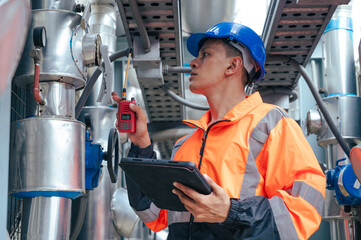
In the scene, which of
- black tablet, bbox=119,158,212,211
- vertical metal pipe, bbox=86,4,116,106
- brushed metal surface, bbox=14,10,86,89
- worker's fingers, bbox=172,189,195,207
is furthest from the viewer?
vertical metal pipe, bbox=86,4,116,106

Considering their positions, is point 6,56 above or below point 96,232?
above

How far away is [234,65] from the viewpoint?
1.83m

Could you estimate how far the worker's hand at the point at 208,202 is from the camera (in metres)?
1.30

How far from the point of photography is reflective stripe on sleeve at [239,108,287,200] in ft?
4.91

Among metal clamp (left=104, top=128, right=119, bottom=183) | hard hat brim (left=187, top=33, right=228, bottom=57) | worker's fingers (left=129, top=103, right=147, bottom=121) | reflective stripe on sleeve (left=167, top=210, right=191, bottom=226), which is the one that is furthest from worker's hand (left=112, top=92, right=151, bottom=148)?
metal clamp (left=104, top=128, right=119, bottom=183)

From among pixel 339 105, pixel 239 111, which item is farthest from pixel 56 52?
pixel 339 105

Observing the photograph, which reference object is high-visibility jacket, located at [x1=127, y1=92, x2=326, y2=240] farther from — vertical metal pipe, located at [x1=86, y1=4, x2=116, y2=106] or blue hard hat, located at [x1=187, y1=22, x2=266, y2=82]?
vertical metal pipe, located at [x1=86, y1=4, x2=116, y2=106]

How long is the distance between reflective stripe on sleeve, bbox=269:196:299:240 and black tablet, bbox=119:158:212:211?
221mm

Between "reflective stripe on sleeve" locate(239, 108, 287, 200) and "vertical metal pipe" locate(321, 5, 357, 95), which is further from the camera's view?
"vertical metal pipe" locate(321, 5, 357, 95)

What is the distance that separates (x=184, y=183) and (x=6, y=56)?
972 millimetres

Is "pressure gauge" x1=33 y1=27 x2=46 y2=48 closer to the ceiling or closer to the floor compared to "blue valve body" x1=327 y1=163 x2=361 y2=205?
A: closer to the ceiling

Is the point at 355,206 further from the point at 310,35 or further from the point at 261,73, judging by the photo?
the point at 261,73

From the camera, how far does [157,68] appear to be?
2.82 meters

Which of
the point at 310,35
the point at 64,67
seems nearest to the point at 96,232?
the point at 64,67
